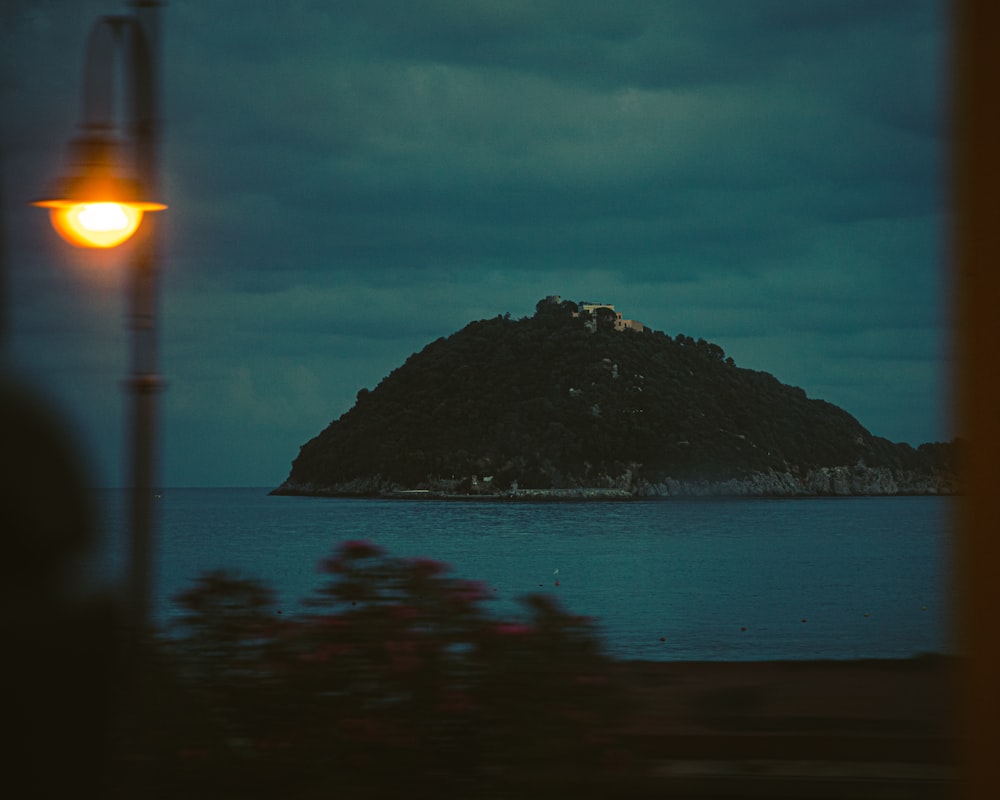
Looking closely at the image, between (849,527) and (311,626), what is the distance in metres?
109

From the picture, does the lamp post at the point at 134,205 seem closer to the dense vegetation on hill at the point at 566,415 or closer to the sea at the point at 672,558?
the sea at the point at 672,558

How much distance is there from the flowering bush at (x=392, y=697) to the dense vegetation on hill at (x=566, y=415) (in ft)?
236

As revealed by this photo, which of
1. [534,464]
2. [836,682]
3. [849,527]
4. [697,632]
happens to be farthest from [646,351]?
[836,682]

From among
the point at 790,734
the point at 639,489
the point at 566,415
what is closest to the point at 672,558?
the point at 639,489

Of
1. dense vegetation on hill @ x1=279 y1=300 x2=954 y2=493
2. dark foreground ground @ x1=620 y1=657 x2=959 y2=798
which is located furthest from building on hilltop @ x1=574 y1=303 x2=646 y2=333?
dark foreground ground @ x1=620 y1=657 x2=959 y2=798

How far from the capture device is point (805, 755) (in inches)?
181

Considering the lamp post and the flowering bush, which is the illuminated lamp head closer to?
the lamp post

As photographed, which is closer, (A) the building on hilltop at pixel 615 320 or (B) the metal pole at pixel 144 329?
(B) the metal pole at pixel 144 329

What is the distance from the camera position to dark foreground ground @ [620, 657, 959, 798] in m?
4.29

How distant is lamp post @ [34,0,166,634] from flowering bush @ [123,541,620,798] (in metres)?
0.44

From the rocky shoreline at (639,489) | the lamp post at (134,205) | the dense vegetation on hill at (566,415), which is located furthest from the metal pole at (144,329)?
the rocky shoreline at (639,489)

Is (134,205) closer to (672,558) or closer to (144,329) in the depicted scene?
(144,329)

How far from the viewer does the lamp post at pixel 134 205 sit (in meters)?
4.26

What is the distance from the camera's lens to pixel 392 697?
3996mm
